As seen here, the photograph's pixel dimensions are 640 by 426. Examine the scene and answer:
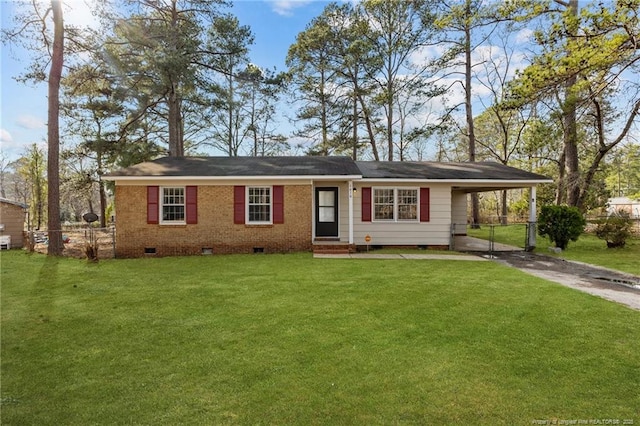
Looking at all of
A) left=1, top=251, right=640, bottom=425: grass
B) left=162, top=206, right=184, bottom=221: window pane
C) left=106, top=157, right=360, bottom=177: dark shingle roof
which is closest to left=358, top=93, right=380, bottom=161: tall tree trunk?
→ left=106, top=157, right=360, bottom=177: dark shingle roof

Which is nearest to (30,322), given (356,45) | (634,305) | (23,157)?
(634,305)

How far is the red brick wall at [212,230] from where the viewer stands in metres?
11.8

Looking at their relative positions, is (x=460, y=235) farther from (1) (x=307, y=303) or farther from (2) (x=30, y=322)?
(2) (x=30, y=322)

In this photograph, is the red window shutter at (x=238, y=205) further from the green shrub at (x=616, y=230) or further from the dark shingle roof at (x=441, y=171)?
the green shrub at (x=616, y=230)

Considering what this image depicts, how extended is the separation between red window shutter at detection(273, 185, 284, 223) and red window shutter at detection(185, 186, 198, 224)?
2632 mm

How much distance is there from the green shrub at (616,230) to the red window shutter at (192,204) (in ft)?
48.5

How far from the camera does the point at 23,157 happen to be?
1220 inches

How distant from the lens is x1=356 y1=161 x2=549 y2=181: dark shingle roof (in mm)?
12773

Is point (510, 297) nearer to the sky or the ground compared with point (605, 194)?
nearer to the ground

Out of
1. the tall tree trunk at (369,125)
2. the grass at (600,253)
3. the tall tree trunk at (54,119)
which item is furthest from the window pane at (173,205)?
the tall tree trunk at (369,125)

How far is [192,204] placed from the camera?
1191 centimetres

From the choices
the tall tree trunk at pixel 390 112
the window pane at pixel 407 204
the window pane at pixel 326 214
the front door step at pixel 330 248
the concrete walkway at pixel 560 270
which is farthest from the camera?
the tall tree trunk at pixel 390 112

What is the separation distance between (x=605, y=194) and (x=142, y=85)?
3104cm

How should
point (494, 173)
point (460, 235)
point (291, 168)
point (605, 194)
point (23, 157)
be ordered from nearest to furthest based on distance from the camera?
1. point (291, 168)
2. point (494, 173)
3. point (460, 235)
4. point (605, 194)
5. point (23, 157)
